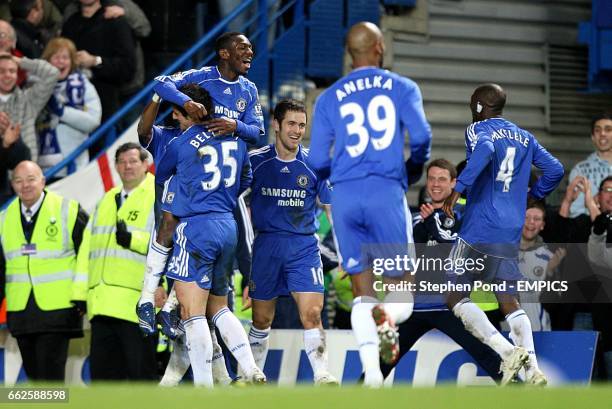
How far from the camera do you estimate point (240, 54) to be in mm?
10531

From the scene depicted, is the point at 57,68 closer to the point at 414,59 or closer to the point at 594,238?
the point at 414,59

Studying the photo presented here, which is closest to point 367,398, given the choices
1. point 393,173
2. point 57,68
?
point 393,173

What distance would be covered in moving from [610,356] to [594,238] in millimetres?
1084

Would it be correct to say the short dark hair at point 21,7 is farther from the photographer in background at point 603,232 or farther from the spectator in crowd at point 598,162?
the photographer in background at point 603,232

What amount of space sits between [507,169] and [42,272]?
4434 mm

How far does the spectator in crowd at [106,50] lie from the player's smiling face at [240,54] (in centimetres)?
456

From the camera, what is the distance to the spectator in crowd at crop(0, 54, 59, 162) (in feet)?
45.8

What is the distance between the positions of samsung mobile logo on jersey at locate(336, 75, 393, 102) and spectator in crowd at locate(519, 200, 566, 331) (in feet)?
13.1

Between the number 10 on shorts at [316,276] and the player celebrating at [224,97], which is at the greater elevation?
the player celebrating at [224,97]

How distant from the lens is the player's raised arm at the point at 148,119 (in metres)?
10.6

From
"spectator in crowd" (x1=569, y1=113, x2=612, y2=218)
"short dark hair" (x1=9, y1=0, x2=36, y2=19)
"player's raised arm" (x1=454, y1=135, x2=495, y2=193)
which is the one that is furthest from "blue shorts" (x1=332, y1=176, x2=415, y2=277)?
"short dark hair" (x1=9, y1=0, x2=36, y2=19)

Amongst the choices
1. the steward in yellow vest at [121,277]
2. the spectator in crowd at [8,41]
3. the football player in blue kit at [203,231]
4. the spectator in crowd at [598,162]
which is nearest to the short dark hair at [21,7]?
the spectator in crowd at [8,41]

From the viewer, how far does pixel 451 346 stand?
12188 millimetres

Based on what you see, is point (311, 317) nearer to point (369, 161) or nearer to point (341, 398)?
point (369, 161)
